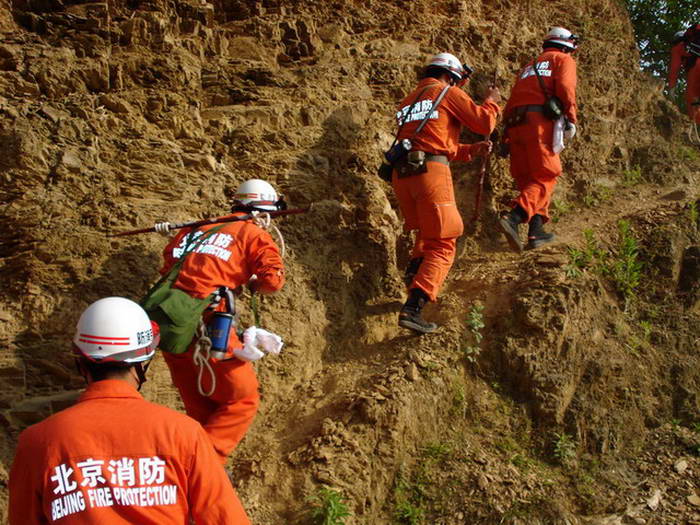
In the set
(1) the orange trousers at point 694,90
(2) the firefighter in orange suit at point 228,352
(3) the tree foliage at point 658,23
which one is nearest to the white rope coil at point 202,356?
(2) the firefighter in orange suit at point 228,352

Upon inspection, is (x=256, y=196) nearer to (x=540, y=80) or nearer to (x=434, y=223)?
(x=434, y=223)

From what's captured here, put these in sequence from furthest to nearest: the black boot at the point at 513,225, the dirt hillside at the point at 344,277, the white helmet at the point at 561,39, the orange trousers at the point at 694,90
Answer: the orange trousers at the point at 694,90 < the white helmet at the point at 561,39 < the black boot at the point at 513,225 < the dirt hillside at the point at 344,277

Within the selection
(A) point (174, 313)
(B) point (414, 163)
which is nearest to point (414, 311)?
(B) point (414, 163)

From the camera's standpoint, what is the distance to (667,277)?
7.35 meters

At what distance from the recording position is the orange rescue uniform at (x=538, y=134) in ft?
23.6

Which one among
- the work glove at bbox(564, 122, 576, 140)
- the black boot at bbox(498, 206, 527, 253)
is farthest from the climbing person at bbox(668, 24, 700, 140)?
the black boot at bbox(498, 206, 527, 253)

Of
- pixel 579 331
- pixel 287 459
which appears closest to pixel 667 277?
pixel 579 331

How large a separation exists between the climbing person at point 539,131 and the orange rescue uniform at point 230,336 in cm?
286

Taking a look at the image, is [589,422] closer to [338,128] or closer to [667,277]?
[667,277]

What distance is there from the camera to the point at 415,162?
652 centimetres

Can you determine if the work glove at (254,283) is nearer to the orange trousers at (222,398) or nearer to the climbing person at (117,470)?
the orange trousers at (222,398)

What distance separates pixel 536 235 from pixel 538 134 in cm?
102

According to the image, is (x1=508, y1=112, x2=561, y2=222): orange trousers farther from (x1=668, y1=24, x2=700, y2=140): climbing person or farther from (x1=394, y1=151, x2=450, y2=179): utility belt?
(x1=668, y1=24, x2=700, y2=140): climbing person

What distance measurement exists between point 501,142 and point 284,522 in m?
4.59
